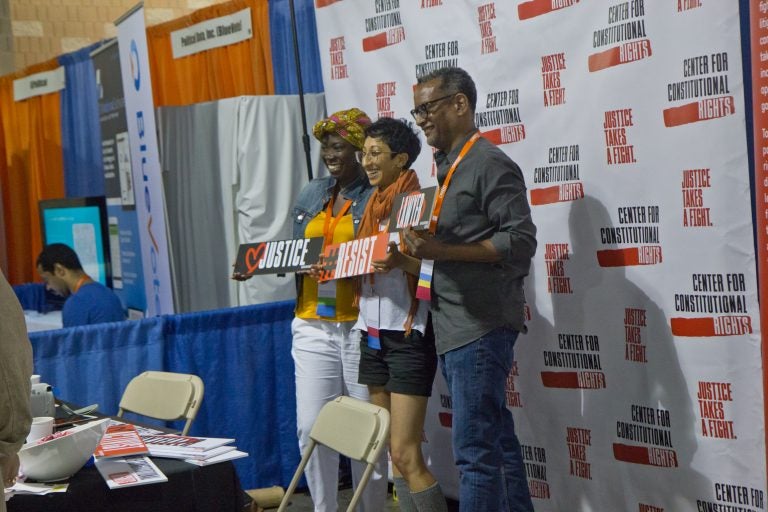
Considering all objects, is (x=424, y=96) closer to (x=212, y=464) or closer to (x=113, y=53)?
(x=212, y=464)

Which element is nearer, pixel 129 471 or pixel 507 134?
pixel 129 471

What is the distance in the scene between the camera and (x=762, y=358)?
284cm

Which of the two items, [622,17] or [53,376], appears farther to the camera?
[53,376]

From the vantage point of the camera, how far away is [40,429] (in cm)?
253

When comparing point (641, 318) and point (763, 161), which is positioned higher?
point (763, 161)

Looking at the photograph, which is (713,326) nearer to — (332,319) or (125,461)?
(332,319)

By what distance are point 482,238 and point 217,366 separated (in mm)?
1759

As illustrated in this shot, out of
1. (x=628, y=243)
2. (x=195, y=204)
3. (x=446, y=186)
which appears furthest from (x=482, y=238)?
(x=195, y=204)

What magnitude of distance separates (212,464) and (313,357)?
47.6 inches

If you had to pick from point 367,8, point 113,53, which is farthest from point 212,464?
point 113,53

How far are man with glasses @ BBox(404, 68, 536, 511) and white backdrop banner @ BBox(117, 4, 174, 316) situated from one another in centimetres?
196

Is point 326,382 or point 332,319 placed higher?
point 332,319

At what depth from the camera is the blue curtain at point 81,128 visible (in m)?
8.45

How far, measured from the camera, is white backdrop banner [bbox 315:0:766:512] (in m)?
3.04
